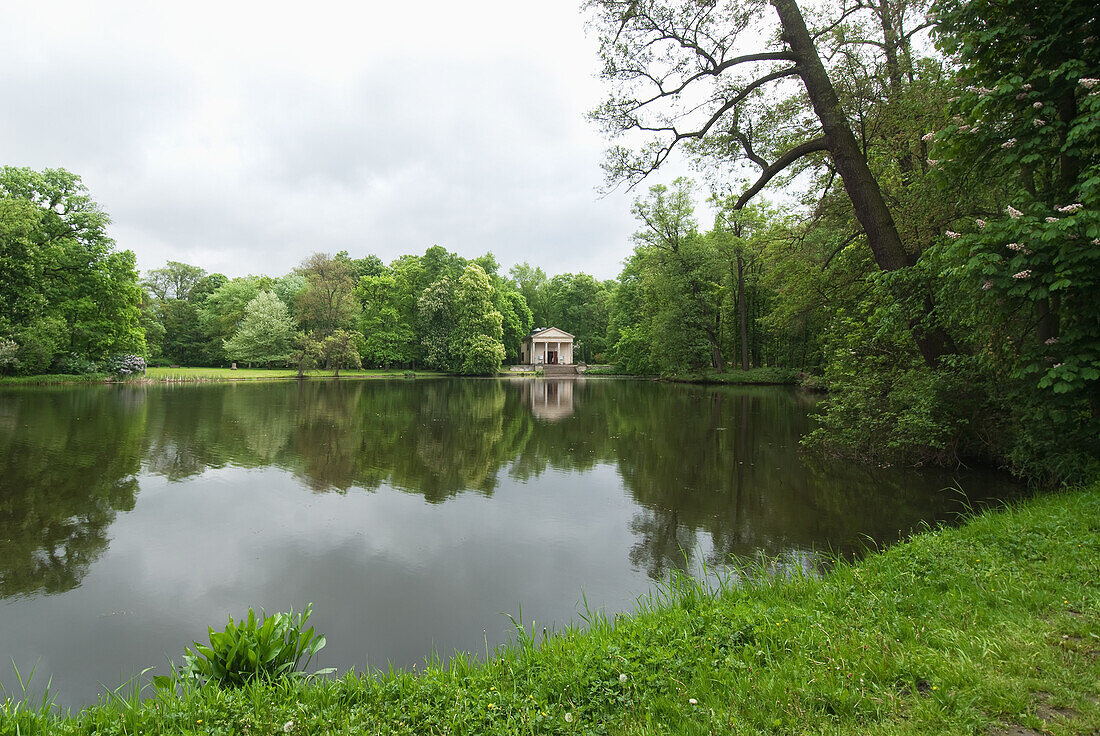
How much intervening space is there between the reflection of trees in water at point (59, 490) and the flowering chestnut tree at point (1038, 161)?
9.36 meters

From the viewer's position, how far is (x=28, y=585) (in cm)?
455

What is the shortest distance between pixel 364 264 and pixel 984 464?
201 feet

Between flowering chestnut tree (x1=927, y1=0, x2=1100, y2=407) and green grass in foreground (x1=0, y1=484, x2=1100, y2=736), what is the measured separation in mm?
2894

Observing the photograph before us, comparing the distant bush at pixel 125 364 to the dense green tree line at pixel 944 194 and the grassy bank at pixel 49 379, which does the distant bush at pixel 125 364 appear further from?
the dense green tree line at pixel 944 194

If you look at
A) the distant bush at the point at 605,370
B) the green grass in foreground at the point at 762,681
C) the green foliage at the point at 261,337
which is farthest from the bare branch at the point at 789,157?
the green foliage at the point at 261,337

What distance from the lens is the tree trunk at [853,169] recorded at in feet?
27.0

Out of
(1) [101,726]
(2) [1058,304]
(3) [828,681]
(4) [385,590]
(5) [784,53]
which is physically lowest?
(4) [385,590]

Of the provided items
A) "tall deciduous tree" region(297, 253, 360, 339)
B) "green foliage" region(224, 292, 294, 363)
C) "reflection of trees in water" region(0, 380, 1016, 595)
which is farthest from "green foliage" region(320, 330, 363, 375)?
"reflection of trees in water" region(0, 380, 1016, 595)

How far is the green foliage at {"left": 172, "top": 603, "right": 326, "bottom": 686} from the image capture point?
2729mm

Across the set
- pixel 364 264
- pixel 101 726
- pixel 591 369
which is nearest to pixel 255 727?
pixel 101 726

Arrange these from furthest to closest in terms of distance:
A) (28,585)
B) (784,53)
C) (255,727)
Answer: (784,53), (28,585), (255,727)

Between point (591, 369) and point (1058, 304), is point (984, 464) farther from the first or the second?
point (591, 369)

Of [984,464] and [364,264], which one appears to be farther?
[364,264]

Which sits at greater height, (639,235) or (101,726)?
(639,235)
